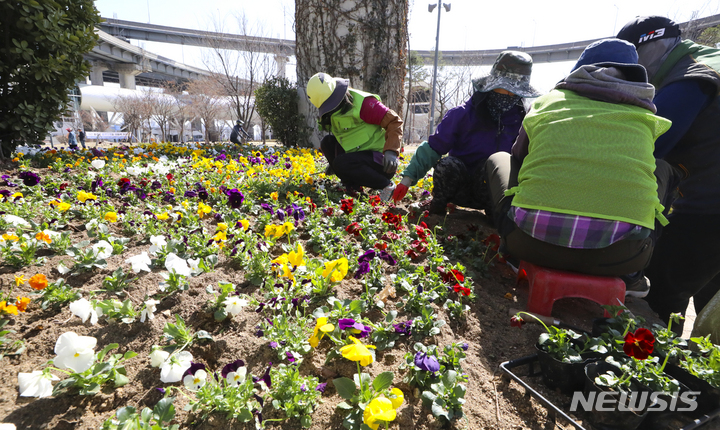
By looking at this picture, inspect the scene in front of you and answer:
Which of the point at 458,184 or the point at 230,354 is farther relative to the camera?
the point at 458,184

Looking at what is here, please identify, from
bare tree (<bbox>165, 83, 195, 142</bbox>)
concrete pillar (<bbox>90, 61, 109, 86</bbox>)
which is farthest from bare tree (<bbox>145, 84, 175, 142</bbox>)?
concrete pillar (<bbox>90, 61, 109, 86</bbox>)

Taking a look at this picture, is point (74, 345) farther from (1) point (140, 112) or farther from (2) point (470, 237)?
(1) point (140, 112)

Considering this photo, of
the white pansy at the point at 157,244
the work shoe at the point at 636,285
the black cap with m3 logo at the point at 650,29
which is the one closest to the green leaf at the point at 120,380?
the white pansy at the point at 157,244

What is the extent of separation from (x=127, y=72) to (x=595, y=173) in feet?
151

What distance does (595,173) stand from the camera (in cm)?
155

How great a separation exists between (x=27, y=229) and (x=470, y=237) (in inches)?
120

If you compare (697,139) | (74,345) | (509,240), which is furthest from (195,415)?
(697,139)

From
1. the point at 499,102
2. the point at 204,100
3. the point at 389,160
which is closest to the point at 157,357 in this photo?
the point at 389,160

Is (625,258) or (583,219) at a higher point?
(583,219)

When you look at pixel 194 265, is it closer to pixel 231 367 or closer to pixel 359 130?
pixel 231 367

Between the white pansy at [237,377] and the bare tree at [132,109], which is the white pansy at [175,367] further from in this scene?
the bare tree at [132,109]

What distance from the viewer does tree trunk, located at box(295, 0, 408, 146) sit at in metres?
6.45

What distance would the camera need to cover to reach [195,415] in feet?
4.00

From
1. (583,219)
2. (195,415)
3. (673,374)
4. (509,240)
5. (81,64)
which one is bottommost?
(195,415)
